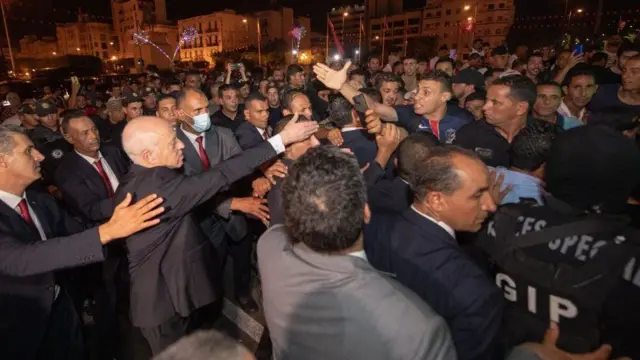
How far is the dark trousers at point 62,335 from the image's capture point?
113 inches

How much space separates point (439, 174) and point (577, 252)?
686mm

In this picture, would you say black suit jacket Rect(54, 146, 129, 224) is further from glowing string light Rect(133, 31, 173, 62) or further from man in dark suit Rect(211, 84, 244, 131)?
glowing string light Rect(133, 31, 173, 62)

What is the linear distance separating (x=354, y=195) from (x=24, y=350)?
8.77ft

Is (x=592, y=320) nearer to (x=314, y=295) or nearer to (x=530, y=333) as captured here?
(x=530, y=333)

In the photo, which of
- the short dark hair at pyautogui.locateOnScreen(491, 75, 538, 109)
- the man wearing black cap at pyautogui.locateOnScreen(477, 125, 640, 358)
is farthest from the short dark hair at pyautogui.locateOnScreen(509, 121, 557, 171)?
the short dark hair at pyautogui.locateOnScreen(491, 75, 538, 109)

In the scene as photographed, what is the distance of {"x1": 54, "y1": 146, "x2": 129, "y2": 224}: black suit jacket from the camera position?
3764 mm

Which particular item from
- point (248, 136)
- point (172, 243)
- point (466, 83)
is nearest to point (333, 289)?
point (172, 243)

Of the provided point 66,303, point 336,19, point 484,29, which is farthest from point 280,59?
point 66,303

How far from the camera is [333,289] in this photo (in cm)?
135

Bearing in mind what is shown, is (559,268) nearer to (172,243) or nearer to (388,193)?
(388,193)

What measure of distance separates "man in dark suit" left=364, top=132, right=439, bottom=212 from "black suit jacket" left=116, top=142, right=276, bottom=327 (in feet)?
2.78

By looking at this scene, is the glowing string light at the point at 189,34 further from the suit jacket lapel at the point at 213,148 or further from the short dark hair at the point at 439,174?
the short dark hair at the point at 439,174

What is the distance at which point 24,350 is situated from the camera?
2557 millimetres

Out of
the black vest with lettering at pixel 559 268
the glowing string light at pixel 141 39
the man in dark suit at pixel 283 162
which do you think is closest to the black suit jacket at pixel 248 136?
the man in dark suit at pixel 283 162
